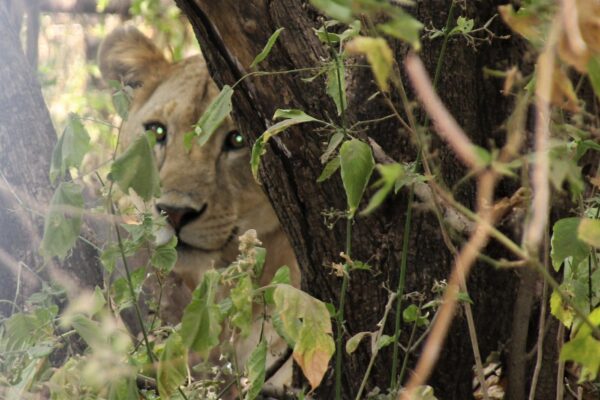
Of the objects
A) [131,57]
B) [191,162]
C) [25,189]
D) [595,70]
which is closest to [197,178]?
[191,162]

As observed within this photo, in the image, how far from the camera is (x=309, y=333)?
3.43 feet

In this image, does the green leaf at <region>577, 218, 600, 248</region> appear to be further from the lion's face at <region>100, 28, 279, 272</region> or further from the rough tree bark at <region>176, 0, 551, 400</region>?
the lion's face at <region>100, 28, 279, 272</region>

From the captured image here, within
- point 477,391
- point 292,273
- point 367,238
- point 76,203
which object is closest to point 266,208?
point 292,273

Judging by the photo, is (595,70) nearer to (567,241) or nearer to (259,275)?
(567,241)

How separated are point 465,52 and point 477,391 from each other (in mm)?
648

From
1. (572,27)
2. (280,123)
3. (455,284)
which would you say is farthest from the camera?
(455,284)

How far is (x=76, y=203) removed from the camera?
1.24m

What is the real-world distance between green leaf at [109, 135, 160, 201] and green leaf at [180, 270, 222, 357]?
180 millimetres

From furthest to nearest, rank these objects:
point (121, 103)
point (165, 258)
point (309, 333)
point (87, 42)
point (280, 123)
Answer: point (87, 42) < point (121, 103) < point (165, 258) < point (280, 123) < point (309, 333)

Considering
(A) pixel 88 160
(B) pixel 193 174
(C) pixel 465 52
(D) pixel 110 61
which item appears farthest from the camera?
(A) pixel 88 160

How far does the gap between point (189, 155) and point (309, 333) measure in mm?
1485

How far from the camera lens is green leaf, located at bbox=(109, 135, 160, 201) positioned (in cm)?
118

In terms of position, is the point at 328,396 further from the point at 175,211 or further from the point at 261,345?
the point at 175,211

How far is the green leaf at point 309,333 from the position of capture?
1.04 meters
